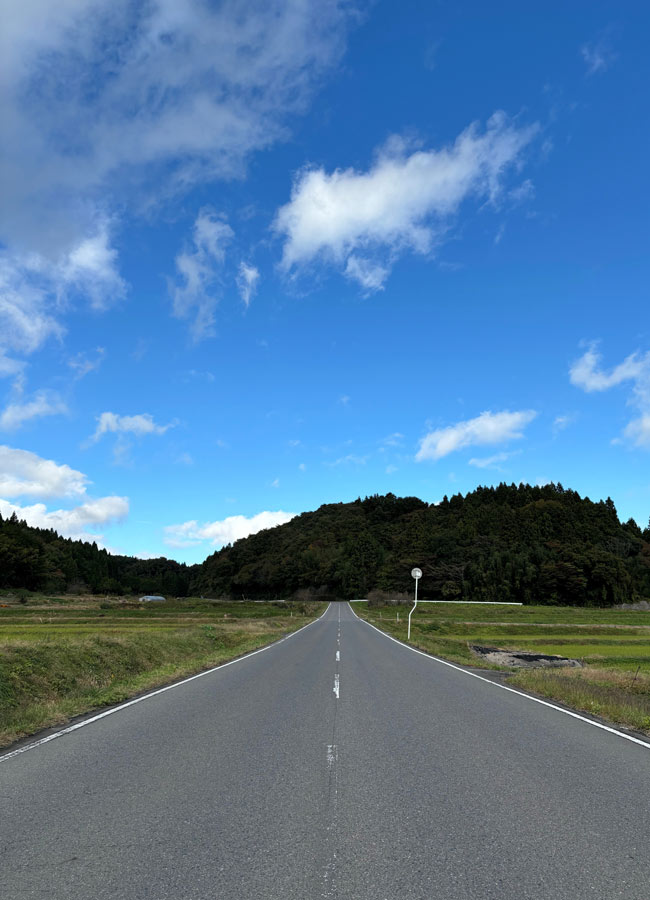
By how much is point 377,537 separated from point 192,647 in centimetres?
13922

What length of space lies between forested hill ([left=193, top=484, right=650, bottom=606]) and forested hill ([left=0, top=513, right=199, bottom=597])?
22927 millimetres

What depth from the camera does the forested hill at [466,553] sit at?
101m

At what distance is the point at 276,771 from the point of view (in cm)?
609

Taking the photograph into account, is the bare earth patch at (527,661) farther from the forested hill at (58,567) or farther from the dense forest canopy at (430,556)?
the forested hill at (58,567)

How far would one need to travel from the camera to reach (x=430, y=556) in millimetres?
119438

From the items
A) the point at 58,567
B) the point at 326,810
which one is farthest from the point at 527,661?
the point at 58,567

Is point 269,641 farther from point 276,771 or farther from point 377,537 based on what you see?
point 377,537

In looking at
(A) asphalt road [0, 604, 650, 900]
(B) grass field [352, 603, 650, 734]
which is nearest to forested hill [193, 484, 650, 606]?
(B) grass field [352, 603, 650, 734]

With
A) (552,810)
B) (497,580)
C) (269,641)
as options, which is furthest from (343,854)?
(497,580)

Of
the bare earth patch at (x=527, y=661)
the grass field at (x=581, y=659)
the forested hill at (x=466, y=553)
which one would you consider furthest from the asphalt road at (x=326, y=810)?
the forested hill at (x=466, y=553)

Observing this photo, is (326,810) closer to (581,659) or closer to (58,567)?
(581,659)

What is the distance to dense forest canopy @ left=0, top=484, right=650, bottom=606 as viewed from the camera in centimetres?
10256

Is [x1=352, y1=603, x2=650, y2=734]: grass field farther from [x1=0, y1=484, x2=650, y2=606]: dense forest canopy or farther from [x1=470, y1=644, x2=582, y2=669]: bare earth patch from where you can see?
[x1=0, y1=484, x2=650, y2=606]: dense forest canopy

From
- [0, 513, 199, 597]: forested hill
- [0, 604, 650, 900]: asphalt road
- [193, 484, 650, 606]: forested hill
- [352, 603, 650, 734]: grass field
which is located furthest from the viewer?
[0, 513, 199, 597]: forested hill
